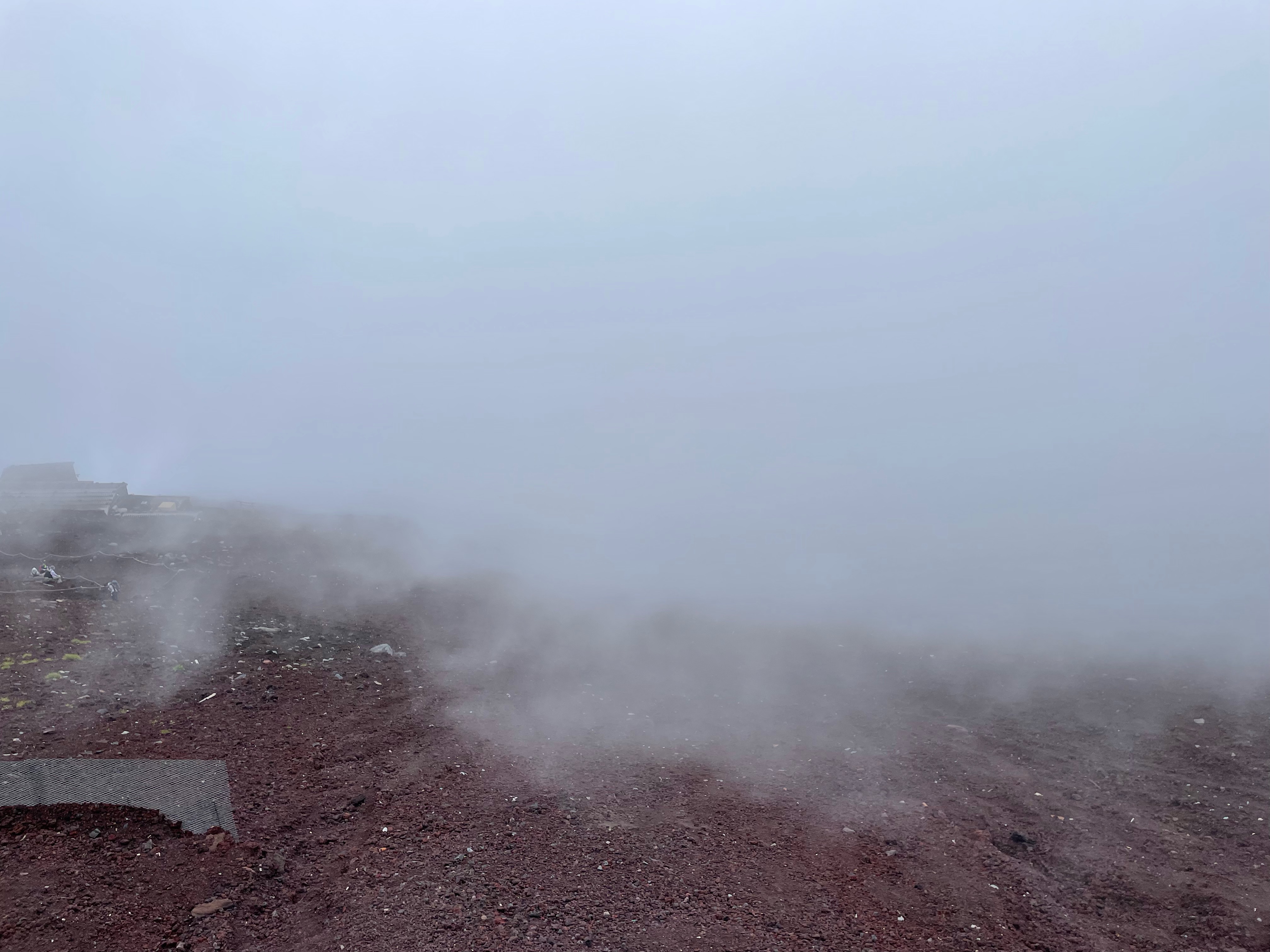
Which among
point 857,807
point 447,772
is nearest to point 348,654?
point 447,772

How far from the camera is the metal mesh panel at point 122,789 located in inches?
141

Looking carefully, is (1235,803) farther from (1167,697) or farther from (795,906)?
(795,906)

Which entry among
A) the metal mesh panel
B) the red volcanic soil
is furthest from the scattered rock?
the metal mesh panel

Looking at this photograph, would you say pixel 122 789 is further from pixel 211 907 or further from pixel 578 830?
pixel 578 830

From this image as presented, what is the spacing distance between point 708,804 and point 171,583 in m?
6.07

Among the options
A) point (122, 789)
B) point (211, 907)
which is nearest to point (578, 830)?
point (211, 907)

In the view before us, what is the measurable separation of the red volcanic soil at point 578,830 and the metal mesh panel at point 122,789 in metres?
0.08

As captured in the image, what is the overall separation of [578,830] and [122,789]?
2286mm

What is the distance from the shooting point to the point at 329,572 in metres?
8.79

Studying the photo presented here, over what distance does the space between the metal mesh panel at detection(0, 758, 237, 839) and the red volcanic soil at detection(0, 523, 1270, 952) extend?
0.25 feet

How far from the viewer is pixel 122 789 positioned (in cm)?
368

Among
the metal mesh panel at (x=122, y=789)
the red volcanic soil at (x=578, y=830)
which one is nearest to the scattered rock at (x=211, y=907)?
the red volcanic soil at (x=578, y=830)

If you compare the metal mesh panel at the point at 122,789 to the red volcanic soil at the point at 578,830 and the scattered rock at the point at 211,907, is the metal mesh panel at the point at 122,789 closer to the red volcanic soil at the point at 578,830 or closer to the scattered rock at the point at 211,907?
the red volcanic soil at the point at 578,830

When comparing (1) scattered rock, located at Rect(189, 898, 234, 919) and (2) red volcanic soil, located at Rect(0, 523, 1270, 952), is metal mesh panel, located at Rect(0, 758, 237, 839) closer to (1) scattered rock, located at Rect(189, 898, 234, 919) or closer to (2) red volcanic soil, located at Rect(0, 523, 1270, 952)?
(2) red volcanic soil, located at Rect(0, 523, 1270, 952)
